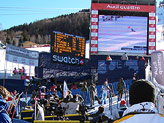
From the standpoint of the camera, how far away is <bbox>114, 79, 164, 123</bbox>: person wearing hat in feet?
5.92

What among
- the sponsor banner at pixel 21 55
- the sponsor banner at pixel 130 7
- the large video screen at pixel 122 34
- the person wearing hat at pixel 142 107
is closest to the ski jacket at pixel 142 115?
the person wearing hat at pixel 142 107

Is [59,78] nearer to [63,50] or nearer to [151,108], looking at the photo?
[63,50]

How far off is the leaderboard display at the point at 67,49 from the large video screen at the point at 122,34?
166cm

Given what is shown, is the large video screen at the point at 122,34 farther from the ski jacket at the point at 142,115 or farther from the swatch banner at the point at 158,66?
the ski jacket at the point at 142,115

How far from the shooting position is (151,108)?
1882mm

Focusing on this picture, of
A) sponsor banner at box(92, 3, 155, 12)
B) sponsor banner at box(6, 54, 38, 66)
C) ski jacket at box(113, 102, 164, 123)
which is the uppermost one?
sponsor banner at box(92, 3, 155, 12)

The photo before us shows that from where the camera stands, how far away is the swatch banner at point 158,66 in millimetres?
11141

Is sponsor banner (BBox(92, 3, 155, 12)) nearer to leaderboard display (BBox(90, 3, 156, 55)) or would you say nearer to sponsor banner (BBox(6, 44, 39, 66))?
leaderboard display (BBox(90, 3, 156, 55))

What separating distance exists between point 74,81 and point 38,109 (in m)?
15.3

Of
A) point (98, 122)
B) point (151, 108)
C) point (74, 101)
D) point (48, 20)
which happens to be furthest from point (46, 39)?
point (151, 108)

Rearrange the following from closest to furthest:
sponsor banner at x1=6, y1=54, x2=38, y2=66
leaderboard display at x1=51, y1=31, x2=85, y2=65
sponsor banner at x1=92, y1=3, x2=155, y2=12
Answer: sponsor banner at x1=6, y1=54, x2=38, y2=66 < leaderboard display at x1=51, y1=31, x2=85, y2=65 < sponsor banner at x1=92, y1=3, x2=155, y2=12

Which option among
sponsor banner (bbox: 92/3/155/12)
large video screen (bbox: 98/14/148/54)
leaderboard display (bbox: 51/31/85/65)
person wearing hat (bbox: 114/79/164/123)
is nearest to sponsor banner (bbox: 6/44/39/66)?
leaderboard display (bbox: 51/31/85/65)

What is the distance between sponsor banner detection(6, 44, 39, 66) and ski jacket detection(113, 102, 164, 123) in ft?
58.3

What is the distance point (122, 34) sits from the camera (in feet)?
68.9
